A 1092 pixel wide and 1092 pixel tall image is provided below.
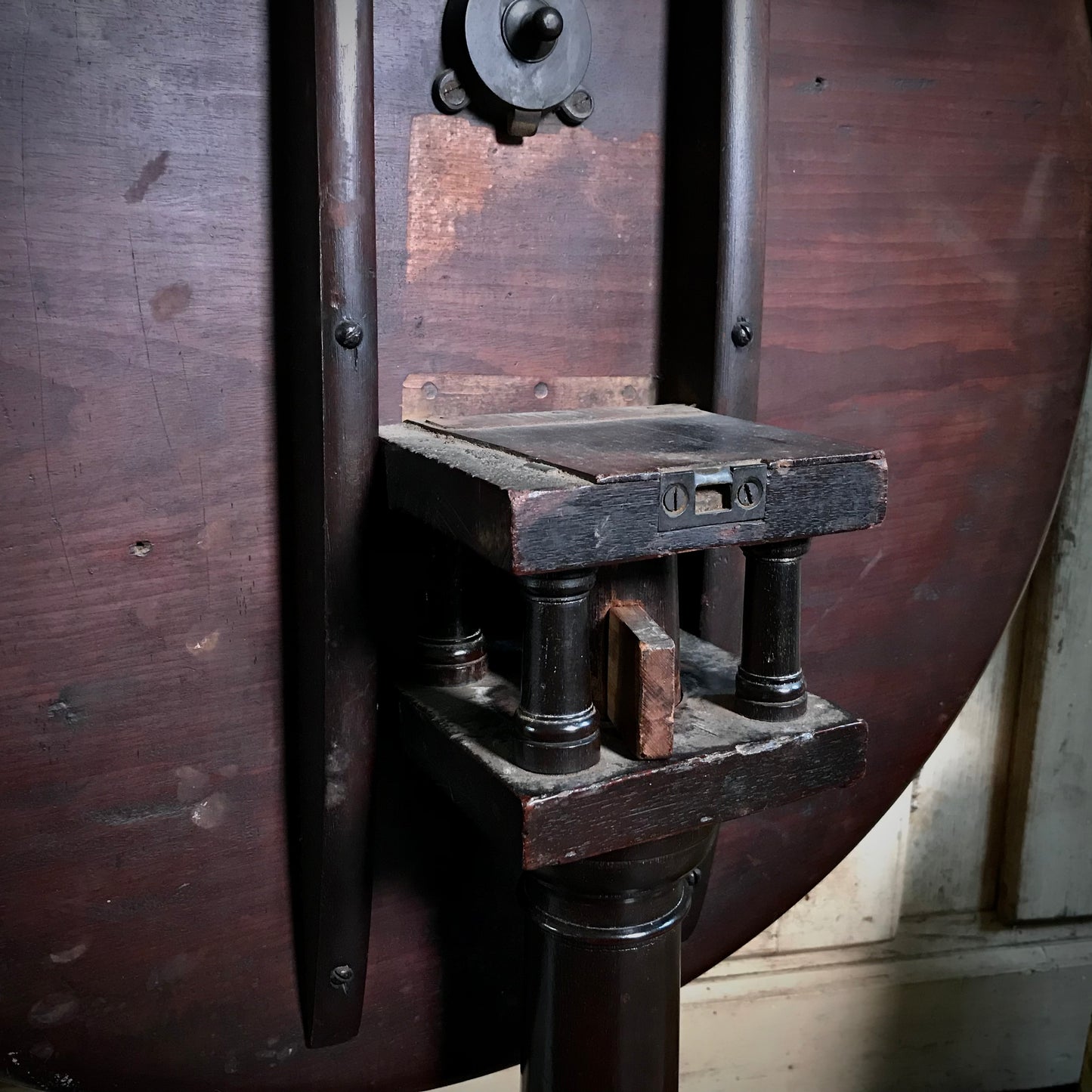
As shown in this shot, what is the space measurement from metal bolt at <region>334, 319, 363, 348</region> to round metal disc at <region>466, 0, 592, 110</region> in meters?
0.16

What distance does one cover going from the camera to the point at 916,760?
0.97m

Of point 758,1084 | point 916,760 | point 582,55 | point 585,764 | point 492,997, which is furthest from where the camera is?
point 758,1084

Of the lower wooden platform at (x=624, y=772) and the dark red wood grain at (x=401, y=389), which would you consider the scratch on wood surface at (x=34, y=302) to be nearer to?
the dark red wood grain at (x=401, y=389)

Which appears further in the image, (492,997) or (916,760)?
(916,760)

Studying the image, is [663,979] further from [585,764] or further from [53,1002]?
[53,1002]

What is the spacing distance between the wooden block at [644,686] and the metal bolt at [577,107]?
12.3 inches

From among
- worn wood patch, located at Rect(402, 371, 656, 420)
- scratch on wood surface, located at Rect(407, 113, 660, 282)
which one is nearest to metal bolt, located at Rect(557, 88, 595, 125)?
scratch on wood surface, located at Rect(407, 113, 660, 282)

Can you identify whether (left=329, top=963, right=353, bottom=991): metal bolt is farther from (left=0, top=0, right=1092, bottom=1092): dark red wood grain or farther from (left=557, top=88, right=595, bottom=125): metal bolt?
(left=557, top=88, right=595, bottom=125): metal bolt

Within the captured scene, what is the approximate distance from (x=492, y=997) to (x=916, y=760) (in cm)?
39

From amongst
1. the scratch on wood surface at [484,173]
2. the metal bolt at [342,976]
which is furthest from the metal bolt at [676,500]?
the metal bolt at [342,976]

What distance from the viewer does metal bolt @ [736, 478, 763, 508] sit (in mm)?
563

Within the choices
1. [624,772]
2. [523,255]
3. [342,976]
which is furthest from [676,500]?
[342,976]

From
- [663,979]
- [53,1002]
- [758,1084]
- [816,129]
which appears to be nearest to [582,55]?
[816,129]

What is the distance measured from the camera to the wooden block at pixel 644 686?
59cm
